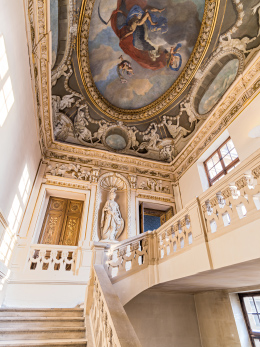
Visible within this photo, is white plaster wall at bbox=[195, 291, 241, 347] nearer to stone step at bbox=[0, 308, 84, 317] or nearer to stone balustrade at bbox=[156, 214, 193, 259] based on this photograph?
stone balustrade at bbox=[156, 214, 193, 259]

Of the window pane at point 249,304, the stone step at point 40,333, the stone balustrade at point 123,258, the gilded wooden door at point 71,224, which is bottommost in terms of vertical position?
the stone step at point 40,333

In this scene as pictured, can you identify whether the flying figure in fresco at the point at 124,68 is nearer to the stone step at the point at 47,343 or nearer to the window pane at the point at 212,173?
the window pane at the point at 212,173

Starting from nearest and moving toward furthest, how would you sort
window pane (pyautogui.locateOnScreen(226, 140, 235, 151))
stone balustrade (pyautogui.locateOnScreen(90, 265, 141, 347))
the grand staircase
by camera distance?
stone balustrade (pyautogui.locateOnScreen(90, 265, 141, 347)) → the grand staircase → window pane (pyautogui.locateOnScreen(226, 140, 235, 151))

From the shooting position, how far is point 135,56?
8148mm

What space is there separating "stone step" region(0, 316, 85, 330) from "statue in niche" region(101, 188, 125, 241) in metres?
3.42

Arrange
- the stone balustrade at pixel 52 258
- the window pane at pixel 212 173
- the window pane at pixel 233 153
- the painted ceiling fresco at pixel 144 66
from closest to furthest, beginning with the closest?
the stone balustrade at pixel 52 258 < the painted ceiling fresco at pixel 144 66 < the window pane at pixel 233 153 < the window pane at pixel 212 173

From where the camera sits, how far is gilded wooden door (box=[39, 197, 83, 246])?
6.90 metres

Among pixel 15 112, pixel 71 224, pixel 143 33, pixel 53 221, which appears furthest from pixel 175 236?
pixel 143 33

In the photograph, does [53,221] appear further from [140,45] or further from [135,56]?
[140,45]

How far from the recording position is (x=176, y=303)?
17.6 ft

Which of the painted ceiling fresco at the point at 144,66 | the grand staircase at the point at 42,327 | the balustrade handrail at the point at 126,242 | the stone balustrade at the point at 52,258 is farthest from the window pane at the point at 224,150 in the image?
the grand staircase at the point at 42,327

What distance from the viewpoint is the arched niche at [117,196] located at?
737 cm

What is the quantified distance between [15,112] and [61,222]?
A: 4.12m

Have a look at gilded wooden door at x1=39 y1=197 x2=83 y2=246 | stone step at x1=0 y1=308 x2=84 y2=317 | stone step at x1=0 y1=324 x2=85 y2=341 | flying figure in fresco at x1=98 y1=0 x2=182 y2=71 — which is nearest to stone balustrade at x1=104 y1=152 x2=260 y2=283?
stone step at x1=0 y1=308 x2=84 y2=317
